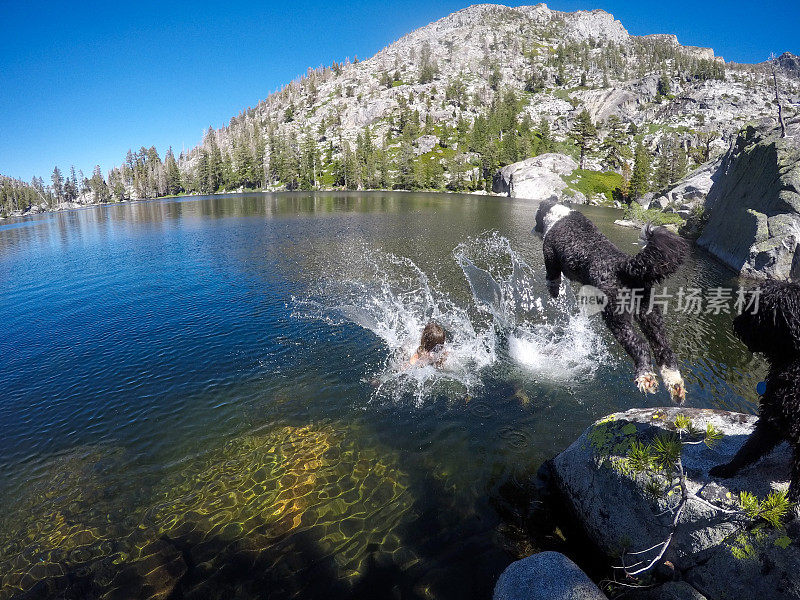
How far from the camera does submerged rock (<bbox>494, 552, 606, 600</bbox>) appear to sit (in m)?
4.98

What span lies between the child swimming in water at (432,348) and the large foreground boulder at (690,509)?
5.82 m

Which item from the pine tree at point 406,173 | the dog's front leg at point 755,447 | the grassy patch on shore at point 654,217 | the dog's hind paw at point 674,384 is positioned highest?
the pine tree at point 406,173

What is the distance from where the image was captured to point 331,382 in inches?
484

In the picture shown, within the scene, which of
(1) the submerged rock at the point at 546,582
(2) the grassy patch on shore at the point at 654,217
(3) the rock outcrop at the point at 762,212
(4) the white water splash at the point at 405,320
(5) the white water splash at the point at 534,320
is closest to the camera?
(1) the submerged rock at the point at 546,582

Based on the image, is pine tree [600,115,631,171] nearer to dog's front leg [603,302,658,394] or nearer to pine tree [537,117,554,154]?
pine tree [537,117,554,154]

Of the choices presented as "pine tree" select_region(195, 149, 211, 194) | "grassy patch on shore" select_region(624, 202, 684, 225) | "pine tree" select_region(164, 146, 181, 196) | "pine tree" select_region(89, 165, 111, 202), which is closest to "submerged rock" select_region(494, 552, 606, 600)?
"grassy patch on shore" select_region(624, 202, 684, 225)

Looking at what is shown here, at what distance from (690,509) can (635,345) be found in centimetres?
247

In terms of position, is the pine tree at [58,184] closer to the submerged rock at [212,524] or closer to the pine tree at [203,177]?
the pine tree at [203,177]

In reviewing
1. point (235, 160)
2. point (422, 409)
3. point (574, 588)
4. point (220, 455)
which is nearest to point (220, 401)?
point (220, 455)

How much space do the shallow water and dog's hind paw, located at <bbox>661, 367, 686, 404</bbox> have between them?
13.5 ft

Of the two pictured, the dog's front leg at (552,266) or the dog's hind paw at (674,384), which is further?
the dog's front leg at (552,266)

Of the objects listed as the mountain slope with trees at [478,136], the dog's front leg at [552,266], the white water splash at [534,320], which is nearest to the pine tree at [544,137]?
the mountain slope with trees at [478,136]

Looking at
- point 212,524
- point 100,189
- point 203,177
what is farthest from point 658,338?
point 100,189

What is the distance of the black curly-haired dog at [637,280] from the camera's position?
464cm
